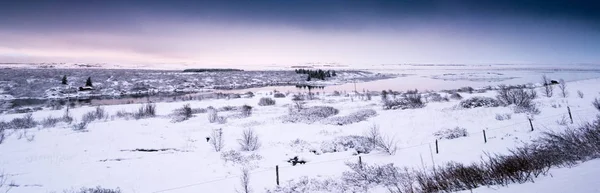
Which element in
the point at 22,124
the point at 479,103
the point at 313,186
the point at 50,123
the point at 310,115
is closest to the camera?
the point at 313,186

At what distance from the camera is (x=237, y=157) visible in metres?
13.1

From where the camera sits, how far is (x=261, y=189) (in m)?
9.84

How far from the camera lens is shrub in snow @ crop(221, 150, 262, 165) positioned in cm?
1275

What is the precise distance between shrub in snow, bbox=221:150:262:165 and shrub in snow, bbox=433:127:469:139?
356 inches

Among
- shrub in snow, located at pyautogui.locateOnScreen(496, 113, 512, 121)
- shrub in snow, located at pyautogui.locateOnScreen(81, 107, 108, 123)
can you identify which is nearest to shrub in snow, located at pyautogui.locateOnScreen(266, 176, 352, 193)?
shrub in snow, located at pyautogui.locateOnScreen(496, 113, 512, 121)

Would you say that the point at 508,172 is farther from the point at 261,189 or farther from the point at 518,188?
the point at 261,189

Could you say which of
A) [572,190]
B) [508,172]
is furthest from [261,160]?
[572,190]

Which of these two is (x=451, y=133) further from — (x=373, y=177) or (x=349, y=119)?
(x=373, y=177)

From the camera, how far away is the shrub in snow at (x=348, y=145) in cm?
1393

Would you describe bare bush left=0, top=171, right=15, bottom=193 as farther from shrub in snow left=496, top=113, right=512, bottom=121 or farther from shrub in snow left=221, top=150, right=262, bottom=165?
shrub in snow left=496, top=113, right=512, bottom=121

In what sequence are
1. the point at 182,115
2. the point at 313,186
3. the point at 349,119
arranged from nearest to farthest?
the point at 313,186 → the point at 349,119 → the point at 182,115

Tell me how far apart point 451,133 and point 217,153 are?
1141cm

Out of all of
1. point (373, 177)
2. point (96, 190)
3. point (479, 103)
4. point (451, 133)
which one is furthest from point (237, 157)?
point (479, 103)

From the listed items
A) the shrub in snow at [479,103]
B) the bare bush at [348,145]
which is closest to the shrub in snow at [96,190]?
the bare bush at [348,145]
